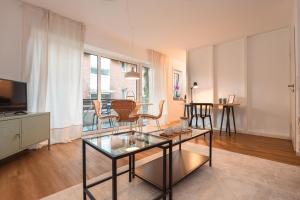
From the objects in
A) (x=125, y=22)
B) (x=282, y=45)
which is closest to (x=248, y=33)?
(x=282, y=45)

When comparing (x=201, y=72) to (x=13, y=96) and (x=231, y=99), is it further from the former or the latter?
(x=13, y=96)

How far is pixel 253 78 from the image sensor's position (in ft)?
12.8

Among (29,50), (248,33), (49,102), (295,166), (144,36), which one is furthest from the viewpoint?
(144,36)

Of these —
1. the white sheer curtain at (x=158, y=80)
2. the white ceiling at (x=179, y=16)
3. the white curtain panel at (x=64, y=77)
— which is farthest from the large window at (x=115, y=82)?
the white curtain panel at (x=64, y=77)

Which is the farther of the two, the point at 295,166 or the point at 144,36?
the point at 144,36

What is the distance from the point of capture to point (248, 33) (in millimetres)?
3844

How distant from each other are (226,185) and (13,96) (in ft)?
10.1

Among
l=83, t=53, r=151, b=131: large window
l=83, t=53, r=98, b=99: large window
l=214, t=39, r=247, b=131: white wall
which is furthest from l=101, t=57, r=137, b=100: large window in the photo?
l=214, t=39, r=247, b=131: white wall

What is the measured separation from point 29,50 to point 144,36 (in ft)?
8.32

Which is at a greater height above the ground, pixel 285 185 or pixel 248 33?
pixel 248 33

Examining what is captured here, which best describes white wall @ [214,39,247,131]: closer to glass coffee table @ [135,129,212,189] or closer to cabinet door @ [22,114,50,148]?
glass coffee table @ [135,129,212,189]

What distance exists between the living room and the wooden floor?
0.06 feet

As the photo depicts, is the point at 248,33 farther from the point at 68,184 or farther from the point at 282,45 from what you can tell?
the point at 68,184

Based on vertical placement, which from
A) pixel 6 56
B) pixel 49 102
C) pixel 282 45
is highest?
pixel 282 45
